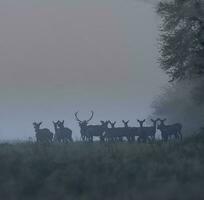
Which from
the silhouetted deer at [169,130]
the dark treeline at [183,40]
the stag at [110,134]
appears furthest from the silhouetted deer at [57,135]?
the dark treeline at [183,40]

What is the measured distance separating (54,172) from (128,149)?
23.0ft

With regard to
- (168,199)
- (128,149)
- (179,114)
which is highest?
A: (179,114)

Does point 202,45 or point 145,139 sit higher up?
point 202,45

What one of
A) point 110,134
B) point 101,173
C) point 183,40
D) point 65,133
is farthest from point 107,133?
point 101,173

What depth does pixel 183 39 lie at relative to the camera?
38.6m

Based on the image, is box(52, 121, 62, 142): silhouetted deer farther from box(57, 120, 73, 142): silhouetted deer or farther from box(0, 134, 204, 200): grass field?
box(0, 134, 204, 200): grass field

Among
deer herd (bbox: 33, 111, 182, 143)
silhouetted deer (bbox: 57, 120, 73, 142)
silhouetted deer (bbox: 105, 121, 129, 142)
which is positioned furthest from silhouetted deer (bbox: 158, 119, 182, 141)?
silhouetted deer (bbox: 57, 120, 73, 142)

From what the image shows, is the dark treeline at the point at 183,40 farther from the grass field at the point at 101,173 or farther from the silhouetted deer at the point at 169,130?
the grass field at the point at 101,173

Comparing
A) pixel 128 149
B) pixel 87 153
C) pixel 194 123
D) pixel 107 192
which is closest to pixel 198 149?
pixel 128 149

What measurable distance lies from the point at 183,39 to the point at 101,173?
53.2 ft

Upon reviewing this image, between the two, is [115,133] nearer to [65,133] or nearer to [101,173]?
[65,133]

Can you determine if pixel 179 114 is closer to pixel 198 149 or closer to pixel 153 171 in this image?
pixel 198 149

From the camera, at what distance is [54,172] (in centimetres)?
2369

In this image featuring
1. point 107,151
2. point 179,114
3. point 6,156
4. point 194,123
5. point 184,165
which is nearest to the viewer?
point 184,165
